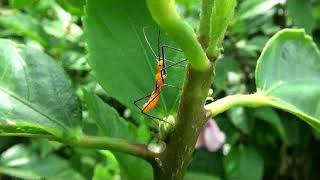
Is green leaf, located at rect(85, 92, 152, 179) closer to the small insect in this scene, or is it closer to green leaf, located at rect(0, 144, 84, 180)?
the small insect

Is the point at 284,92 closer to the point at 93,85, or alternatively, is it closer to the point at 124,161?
the point at 124,161

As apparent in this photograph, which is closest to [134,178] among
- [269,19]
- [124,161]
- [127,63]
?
[124,161]

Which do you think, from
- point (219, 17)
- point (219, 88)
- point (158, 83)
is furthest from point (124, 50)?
point (219, 88)

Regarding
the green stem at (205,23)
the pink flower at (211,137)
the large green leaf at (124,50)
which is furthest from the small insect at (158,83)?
the pink flower at (211,137)

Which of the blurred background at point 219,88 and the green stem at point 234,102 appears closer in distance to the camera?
the green stem at point 234,102

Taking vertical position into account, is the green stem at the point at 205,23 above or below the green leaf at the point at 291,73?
above

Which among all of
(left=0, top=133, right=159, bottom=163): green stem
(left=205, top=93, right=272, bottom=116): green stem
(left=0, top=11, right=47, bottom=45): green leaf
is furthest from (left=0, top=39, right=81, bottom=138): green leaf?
(left=0, top=11, right=47, bottom=45): green leaf

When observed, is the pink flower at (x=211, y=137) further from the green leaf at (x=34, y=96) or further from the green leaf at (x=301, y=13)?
the green leaf at (x=34, y=96)

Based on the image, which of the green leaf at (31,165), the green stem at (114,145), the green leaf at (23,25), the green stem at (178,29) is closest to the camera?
the green stem at (178,29)
